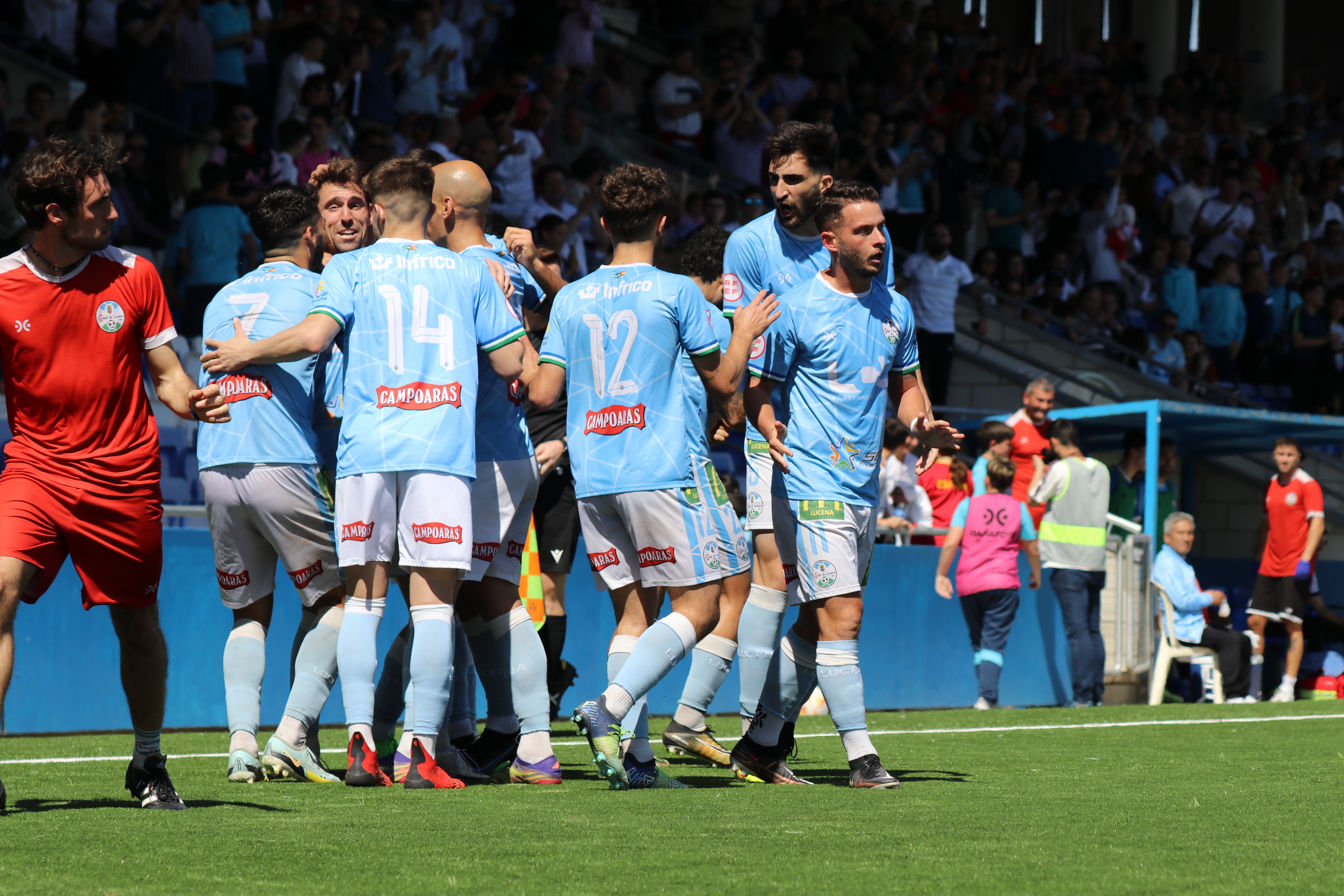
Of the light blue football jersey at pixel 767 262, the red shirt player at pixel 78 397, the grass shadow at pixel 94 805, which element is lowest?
the grass shadow at pixel 94 805

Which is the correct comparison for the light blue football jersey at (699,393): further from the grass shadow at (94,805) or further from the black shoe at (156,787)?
the black shoe at (156,787)

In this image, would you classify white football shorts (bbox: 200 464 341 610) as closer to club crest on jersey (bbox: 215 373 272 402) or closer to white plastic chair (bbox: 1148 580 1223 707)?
club crest on jersey (bbox: 215 373 272 402)

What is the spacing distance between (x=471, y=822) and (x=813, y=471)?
1.87 meters

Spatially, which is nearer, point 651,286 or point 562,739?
point 651,286

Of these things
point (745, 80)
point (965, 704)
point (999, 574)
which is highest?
point (745, 80)

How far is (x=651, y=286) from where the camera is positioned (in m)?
5.73

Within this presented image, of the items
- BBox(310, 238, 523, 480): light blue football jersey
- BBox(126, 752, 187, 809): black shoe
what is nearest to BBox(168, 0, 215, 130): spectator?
BBox(310, 238, 523, 480): light blue football jersey

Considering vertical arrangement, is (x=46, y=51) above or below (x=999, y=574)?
above

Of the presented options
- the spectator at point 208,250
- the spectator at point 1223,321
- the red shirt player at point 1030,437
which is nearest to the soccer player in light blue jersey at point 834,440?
the spectator at point 208,250

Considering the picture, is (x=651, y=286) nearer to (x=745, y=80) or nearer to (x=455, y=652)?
(x=455, y=652)

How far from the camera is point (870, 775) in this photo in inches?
227

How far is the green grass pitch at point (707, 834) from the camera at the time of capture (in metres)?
3.78

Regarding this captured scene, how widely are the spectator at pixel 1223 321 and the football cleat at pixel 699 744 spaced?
15060 mm

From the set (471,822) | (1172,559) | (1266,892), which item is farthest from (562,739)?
(1172,559)
